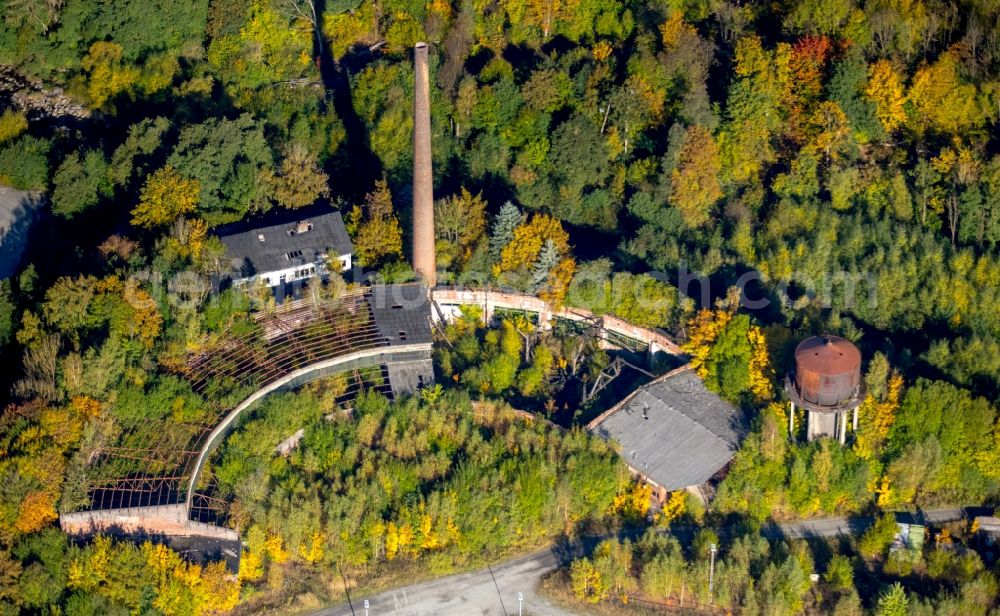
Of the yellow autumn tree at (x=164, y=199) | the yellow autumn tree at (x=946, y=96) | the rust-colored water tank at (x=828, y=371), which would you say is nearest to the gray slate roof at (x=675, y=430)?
the rust-colored water tank at (x=828, y=371)

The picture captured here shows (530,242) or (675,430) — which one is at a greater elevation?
(530,242)

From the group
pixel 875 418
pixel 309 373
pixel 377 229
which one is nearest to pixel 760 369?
pixel 875 418

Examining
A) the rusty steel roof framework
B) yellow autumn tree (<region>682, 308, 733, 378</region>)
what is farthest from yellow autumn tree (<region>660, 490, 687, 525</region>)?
the rusty steel roof framework

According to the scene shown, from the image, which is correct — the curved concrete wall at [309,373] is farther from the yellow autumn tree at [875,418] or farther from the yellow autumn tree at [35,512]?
the yellow autumn tree at [875,418]

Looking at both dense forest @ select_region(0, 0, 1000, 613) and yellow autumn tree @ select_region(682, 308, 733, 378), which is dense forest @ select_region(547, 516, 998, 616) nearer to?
dense forest @ select_region(0, 0, 1000, 613)

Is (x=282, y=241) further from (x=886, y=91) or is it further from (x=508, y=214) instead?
(x=886, y=91)
